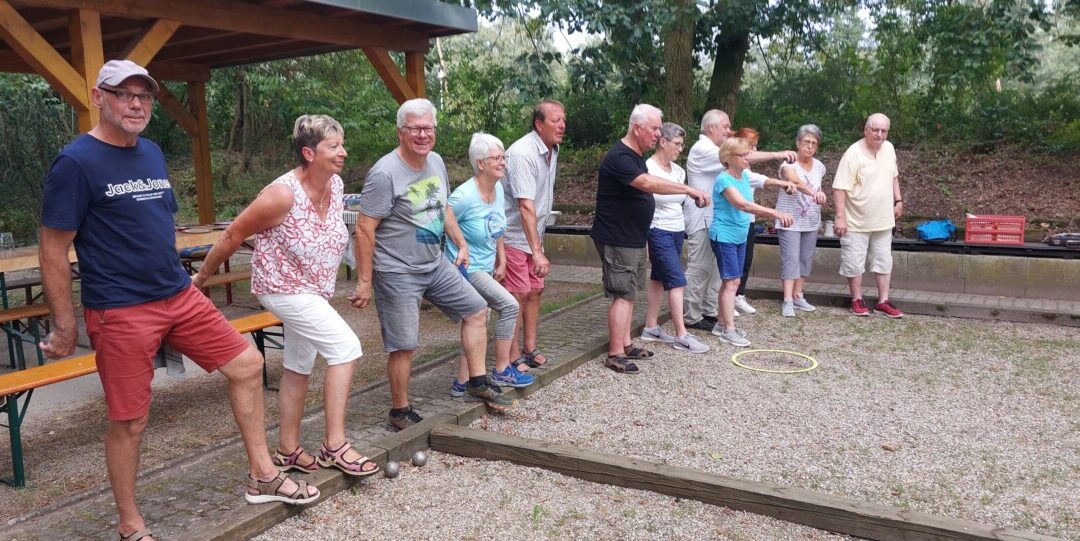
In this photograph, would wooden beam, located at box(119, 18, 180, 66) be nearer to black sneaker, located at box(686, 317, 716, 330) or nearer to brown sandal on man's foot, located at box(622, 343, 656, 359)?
brown sandal on man's foot, located at box(622, 343, 656, 359)

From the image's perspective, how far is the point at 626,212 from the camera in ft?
18.7

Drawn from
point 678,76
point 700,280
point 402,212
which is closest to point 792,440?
point 402,212

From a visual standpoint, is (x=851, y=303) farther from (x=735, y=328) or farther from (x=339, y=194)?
(x=339, y=194)

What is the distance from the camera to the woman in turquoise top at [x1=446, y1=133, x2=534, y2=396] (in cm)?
484

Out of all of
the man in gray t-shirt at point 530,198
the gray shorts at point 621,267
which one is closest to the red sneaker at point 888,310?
the gray shorts at point 621,267

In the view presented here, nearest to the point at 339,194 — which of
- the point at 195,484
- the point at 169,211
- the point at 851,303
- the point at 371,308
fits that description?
the point at 169,211

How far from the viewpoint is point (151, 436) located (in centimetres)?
480

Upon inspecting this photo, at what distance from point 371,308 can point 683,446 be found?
4973 millimetres

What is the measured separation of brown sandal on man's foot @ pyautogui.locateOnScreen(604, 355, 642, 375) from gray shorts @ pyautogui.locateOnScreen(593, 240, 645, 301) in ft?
1.50

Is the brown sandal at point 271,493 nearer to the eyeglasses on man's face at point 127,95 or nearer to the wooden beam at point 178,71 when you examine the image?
the eyeglasses on man's face at point 127,95

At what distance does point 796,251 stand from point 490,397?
12.9 feet

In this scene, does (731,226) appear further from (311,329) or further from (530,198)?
(311,329)

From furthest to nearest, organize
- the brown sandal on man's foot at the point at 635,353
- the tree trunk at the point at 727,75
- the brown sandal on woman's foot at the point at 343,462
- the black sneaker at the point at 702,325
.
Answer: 1. the tree trunk at the point at 727,75
2. the black sneaker at the point at 702,325
3. the brown sandal on man's foot at the point at 635,353
4. the brown sandal on woman's foot at the point at 343,462

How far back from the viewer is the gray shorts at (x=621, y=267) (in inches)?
228
